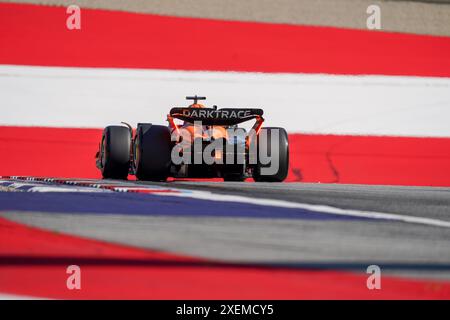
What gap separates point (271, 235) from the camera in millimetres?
2842

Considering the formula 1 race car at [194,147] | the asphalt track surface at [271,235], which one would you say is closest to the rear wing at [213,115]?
the formula 1 race car at [194,147]

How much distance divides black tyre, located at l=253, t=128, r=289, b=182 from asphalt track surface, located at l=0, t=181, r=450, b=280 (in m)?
3.67

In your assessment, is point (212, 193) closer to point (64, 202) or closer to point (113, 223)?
point (64, 202)

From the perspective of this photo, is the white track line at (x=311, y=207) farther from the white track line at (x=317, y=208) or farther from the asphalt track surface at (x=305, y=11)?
the asphalt track surface at (x=305, y=11)

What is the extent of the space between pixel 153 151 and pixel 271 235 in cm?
437

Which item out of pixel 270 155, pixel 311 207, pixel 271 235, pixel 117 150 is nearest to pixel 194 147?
pixel 117 150

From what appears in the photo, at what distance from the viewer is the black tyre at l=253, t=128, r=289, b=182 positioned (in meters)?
7.69

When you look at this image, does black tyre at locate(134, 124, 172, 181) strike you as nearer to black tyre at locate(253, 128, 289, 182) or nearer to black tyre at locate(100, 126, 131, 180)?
black tyre at locate(100, 126, 131, 180)

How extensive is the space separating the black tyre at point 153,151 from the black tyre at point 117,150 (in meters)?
0.45

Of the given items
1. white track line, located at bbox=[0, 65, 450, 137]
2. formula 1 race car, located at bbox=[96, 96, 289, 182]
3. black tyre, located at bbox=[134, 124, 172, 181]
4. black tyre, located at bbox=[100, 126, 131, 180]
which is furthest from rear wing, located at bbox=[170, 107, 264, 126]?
white track line, located at bbox=[0, 65, 450, 137]

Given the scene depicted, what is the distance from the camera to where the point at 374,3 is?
10.8 m

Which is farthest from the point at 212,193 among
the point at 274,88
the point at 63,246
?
the point at 274,88

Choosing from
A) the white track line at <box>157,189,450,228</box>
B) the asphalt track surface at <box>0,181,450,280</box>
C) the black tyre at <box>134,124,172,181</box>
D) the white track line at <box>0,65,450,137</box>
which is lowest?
the asphalt track surface at <box>0,181,450,280</box>

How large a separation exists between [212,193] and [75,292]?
3.10 metres
